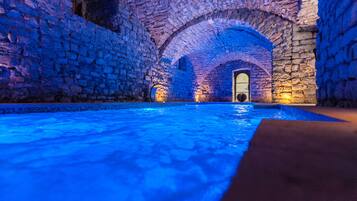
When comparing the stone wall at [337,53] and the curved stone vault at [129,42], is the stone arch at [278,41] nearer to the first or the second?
the curved stone vault at [129,42]

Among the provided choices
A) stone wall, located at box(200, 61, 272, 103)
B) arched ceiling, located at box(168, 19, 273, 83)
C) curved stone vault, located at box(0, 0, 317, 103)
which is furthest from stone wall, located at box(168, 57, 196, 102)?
curved stone vault, located at box(0, 0, 317, 103)

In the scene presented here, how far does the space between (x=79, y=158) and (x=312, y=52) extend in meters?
7.04

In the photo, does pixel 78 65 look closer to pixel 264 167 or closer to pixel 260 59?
pixel 264 167

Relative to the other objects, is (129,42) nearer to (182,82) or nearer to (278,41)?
(278,41)

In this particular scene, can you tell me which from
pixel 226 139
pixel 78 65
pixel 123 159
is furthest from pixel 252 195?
pixel 78 65

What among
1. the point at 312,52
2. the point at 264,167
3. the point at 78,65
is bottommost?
the point at 264,167

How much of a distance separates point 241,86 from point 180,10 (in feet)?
28.8

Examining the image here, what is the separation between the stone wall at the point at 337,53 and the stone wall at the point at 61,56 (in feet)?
17.9

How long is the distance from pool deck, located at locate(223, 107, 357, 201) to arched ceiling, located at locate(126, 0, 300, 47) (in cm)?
687

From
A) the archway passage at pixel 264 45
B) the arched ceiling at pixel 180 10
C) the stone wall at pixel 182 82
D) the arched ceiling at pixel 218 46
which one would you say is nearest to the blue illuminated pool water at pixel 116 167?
the archway passage at pixel 264 45

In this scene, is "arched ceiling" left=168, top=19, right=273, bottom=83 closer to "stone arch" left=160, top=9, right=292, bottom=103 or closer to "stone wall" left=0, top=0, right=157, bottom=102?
"stone arch" left=160, top=9, right=292, bottom=103

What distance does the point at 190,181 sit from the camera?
0.87 meters

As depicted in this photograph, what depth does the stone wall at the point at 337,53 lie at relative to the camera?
105 inches

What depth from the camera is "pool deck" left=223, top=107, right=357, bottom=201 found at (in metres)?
0.53
